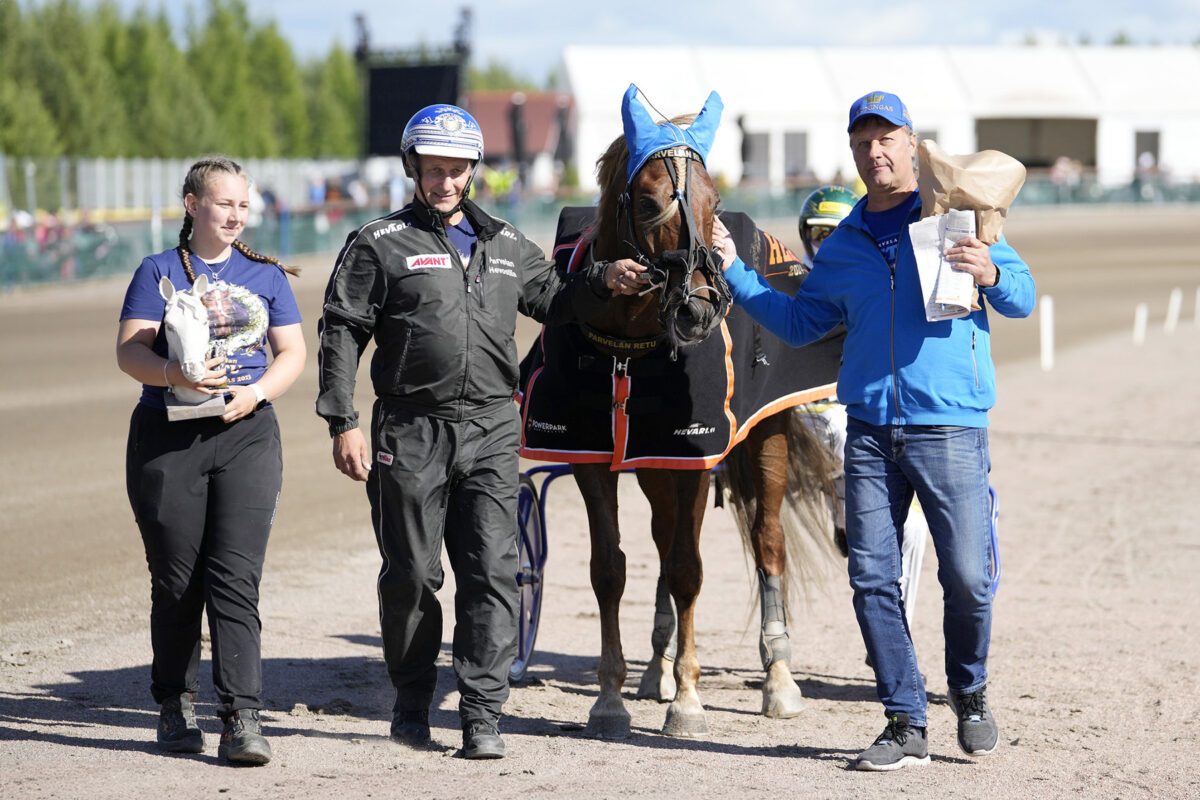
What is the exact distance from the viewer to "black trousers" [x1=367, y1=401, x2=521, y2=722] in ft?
14.2

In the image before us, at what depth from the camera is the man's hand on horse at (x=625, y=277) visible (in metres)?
4.35

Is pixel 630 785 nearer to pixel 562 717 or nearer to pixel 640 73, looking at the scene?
pixel 562 717

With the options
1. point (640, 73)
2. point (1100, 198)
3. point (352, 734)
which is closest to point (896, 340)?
point (352, 734)

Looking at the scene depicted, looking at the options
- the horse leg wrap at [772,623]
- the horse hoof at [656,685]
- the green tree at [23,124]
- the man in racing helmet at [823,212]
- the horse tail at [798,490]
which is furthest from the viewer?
the green tree at [23,124]

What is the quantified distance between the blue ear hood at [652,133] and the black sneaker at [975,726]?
190 cm

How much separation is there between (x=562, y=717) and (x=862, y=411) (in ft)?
5.53

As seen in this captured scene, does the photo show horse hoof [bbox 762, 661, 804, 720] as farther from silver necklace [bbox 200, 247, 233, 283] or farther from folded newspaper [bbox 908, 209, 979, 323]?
silver necklace [bbox 200, 247, 233, 283]

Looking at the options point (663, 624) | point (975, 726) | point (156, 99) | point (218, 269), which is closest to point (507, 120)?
point (156, 99)

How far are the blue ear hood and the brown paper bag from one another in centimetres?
68

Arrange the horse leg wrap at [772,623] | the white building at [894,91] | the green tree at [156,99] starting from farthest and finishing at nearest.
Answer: the white building at [894,91] < the green tree at [156,99] < the horse leg wrap at [772,623]

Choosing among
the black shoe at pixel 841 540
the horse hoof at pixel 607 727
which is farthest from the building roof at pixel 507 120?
the horse hoof at pixel 607 727

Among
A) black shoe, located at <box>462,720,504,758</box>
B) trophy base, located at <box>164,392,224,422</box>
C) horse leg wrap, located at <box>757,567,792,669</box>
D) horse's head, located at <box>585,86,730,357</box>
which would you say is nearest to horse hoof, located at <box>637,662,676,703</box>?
horse leg wrap, located at <box>757,567,792,669</box>

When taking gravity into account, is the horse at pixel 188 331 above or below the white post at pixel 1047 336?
above

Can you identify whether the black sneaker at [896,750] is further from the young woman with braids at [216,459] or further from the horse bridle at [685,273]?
the young woman with braids at [216,459]
